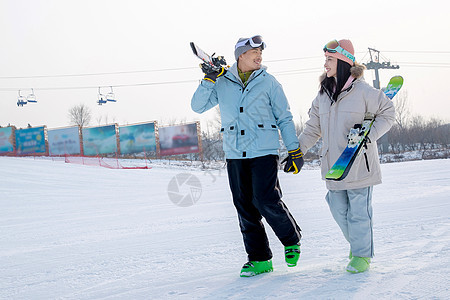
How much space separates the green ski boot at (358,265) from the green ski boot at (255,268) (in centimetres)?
53

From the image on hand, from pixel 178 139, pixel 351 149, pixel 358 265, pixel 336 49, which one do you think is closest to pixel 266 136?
pixel 351 149

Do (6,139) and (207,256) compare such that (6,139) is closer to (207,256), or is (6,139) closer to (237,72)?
(207,256)

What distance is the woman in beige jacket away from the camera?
8.54ft

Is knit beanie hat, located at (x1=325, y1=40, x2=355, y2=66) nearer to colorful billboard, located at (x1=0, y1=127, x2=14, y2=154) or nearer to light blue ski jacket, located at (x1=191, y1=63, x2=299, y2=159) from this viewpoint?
light blue ski jacket, located at (x1=191, y1=63, x2=299, y2=159)

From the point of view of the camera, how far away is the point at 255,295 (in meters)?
2.14

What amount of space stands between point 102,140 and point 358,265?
110 ft

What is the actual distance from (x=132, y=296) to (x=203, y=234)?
6.58ft

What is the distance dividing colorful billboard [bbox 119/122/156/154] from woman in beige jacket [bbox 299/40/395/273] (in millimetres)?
31185

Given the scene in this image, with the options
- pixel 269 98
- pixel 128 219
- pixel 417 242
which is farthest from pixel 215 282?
pixel 128 219

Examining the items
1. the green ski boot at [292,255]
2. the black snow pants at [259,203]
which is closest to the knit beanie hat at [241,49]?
the black snow pants at [259,203]

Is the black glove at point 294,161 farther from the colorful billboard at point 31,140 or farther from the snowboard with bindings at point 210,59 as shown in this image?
the colorful billboard at point 31,140

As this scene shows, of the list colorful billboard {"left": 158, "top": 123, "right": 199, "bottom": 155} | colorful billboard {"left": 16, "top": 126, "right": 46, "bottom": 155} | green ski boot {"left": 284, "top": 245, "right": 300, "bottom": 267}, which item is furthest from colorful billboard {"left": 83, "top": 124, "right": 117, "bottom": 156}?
green ski boot {"left": 284, "top": 245, "right": 300, "bottom": 267}

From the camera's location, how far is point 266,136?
271cm

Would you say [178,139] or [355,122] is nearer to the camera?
[355,122]
